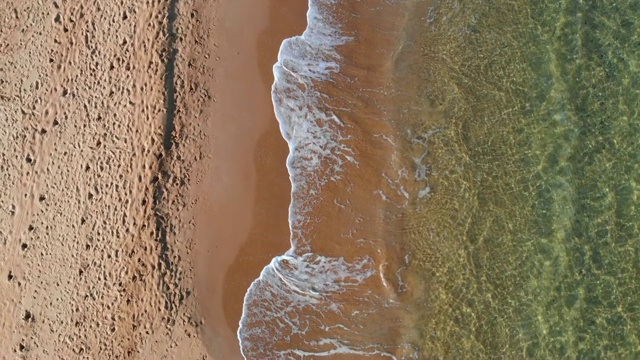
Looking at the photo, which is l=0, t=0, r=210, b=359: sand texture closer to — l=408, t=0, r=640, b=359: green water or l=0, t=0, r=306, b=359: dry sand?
l=0, t=0, r=306, b=359: dry sand

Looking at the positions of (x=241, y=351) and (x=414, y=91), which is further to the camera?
(x=414, y=91)

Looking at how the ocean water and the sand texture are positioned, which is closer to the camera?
the ocean water

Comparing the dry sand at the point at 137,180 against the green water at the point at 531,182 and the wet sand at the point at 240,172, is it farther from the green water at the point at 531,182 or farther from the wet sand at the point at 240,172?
the green water at the point at 531,182

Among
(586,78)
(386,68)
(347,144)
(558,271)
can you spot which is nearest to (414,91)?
(386,68)

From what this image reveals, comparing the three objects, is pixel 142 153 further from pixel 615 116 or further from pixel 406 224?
pixel 615 116

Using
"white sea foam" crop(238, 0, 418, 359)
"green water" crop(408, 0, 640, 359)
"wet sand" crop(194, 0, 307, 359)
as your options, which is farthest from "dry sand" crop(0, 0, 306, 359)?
"green water" crop(408, 0, 640, 359)
